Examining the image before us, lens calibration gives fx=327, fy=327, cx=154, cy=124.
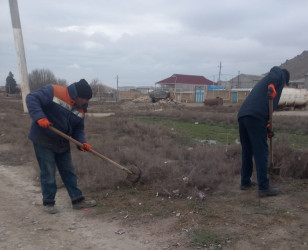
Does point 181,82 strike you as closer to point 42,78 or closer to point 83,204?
point 42,78

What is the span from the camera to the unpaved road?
340 centimetres

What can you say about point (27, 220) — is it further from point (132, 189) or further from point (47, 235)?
point (132, 189)

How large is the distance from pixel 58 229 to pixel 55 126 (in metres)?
1.30

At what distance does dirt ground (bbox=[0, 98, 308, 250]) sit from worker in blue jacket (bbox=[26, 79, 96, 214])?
30cm

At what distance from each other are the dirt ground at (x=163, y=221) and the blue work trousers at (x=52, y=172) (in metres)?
0.23

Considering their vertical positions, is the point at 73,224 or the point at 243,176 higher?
the point at 243,176

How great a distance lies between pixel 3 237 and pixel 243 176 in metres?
3.17

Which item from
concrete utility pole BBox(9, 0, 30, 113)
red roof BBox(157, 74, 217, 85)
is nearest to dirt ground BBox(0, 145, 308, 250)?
concrete utility pole BBox(9, 0, 30, 113)

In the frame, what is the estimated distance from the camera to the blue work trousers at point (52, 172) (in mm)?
4254

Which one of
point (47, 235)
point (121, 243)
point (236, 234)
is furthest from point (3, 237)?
point (236, 234)

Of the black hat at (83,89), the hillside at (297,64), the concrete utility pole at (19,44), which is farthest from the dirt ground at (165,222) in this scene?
the hillside at (297,64)

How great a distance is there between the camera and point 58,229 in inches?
150

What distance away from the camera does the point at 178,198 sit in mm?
4508

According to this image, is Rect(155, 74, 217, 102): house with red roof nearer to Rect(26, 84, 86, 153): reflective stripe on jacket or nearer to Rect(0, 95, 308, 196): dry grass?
Rect(0, 95, 308, 196): dry grass
